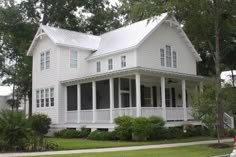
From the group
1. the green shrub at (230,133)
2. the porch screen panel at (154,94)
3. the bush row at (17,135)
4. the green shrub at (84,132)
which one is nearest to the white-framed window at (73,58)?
the green shrub at (84,132)

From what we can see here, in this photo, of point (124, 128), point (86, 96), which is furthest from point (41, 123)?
point (124, 128)

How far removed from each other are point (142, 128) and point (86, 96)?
10.3 metres

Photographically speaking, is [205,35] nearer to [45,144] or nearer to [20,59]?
[45,144]

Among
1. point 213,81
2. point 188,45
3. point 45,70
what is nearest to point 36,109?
point 45,70

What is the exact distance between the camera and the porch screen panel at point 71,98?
111 feet

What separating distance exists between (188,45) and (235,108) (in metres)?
12.5

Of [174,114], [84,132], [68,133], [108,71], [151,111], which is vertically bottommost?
[68,133]

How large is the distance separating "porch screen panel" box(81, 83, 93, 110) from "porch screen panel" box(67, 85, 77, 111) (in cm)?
77

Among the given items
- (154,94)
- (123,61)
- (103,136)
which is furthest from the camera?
(154,94)

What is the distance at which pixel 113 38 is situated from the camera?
35125 mm

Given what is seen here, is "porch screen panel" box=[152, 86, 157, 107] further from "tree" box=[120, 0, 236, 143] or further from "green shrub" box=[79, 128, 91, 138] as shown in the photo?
"green shrub" box=[79, 128, 91, 138]

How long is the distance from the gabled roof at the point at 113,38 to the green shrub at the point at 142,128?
6.80m

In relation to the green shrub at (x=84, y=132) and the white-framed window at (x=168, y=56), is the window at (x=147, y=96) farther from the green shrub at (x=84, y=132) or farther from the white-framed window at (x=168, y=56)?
the green shrub at (x=84, y=132)

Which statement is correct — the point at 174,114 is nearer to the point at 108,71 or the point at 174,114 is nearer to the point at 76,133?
the point at 108,71
